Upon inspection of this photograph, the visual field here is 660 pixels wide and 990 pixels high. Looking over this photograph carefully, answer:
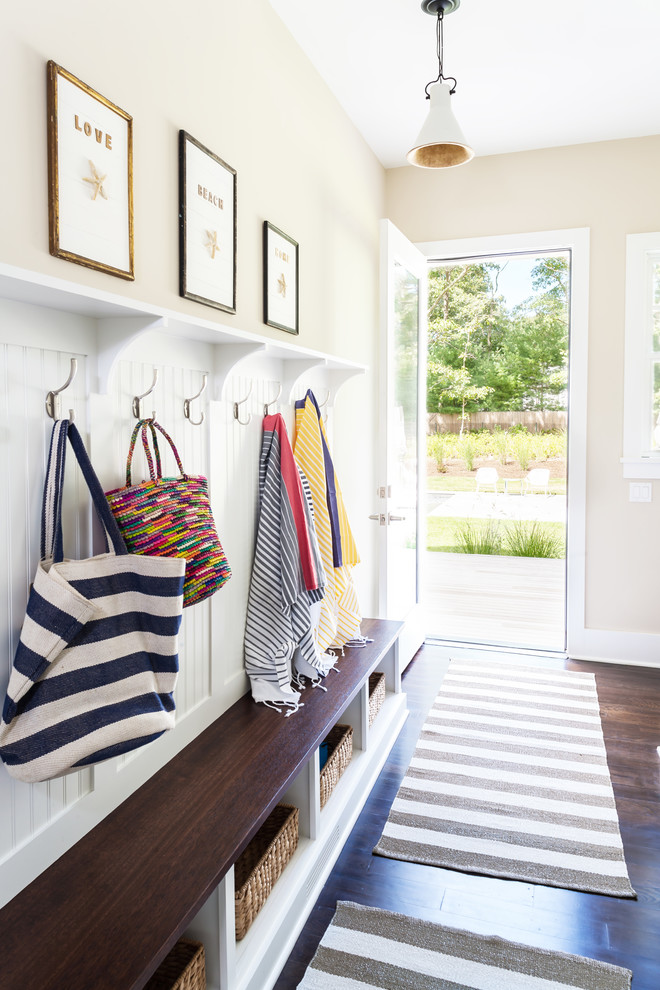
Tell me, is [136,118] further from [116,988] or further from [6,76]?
[116,988]

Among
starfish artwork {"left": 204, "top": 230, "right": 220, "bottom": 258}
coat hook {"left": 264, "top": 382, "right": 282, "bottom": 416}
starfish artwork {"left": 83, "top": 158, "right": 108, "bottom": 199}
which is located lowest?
coat hook {"left": 264, "top": 382, "right": 282, "bottom": 416}

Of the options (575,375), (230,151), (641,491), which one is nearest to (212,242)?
(230,151)

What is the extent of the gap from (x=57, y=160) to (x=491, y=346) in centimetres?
582

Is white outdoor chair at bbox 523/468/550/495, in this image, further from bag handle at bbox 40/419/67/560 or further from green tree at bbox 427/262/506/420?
bag handle at bbox 40/419/67/560

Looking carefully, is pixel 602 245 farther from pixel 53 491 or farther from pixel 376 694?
pixel 53 491

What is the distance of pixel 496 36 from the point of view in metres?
2.52

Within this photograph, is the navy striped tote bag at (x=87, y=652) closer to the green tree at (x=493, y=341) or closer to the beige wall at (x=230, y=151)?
the beige wall at (x=230, y=151)

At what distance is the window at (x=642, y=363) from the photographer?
11.4ft

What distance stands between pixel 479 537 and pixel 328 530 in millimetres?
4357

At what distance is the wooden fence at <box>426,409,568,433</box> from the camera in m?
6.51

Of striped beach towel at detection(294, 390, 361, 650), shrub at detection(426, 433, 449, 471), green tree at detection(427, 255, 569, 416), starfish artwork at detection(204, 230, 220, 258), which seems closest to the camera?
starfish artwork at detection(204, 230, 220, 258)

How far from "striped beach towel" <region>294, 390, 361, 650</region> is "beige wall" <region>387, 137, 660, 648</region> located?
167 cm

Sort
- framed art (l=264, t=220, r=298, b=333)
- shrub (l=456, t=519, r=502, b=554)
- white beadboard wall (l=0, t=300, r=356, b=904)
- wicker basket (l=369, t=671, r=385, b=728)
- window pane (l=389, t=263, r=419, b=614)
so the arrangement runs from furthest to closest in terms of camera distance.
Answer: shrub (l=456, t=519, r=502, b=554) → window pane (l=389, t=263, r=419, b=614) → wicker basket (l=369, t=671, r=385, b=728) → framed art (l=264, t=220, r=298, b=333) → white beadboard wall (l=0, t=300, r=356, b=904)

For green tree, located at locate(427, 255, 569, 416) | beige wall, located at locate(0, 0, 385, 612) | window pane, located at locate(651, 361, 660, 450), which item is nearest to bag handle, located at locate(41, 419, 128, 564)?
beige wall, located at locate(0, 0, 385, 612)
